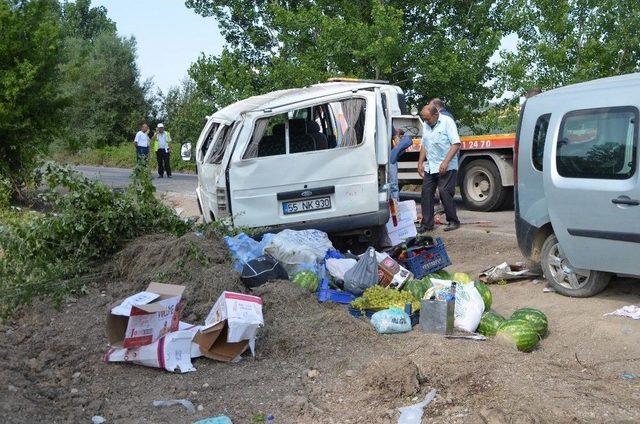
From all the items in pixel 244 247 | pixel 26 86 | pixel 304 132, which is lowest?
pixel 244 247

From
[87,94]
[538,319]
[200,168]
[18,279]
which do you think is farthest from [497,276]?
[87,94]

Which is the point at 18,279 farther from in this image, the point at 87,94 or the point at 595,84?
the point at 87,94

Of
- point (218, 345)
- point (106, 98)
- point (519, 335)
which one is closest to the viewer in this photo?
point (218, 345)

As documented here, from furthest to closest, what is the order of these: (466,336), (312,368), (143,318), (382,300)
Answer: (382,300) → (466,336) → (312,368) → (143,318)

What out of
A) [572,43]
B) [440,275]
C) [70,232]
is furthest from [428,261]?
[572,43]

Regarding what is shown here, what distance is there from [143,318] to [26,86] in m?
10.7

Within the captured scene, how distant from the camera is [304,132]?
8.87 meters

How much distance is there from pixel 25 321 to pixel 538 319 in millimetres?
4348

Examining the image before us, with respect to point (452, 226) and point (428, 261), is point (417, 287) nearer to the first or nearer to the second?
point (428, 261)

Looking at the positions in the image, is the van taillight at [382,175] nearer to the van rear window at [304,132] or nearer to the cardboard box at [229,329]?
the van rear window at [304,132]

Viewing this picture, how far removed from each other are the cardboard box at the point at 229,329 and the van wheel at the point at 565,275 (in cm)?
314

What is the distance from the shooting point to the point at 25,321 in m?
6.50

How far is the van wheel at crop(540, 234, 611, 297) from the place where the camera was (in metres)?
6.88

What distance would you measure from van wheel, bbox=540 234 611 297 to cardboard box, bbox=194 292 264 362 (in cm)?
314
